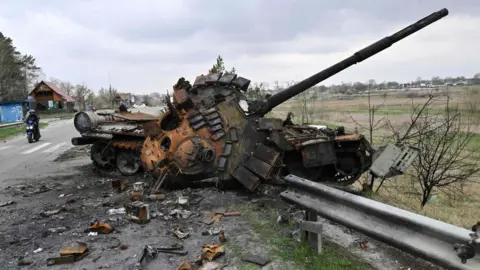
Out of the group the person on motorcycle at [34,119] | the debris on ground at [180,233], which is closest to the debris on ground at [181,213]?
the debris on ground at [180,233]

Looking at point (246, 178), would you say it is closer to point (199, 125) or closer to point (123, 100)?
point (199, 125)

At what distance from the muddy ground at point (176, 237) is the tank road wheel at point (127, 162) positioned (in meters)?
2.67

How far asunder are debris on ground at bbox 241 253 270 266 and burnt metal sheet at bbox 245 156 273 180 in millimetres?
2519

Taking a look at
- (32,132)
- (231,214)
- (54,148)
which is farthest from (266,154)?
(32,132)

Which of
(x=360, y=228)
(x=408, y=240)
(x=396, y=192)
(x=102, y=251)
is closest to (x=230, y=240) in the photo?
(x=102, y=251)

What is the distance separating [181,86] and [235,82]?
3.21ft

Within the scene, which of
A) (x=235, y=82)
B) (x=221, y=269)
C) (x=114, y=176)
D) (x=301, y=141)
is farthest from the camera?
(x=114, y=176)

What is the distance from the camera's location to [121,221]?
5582 millimetres

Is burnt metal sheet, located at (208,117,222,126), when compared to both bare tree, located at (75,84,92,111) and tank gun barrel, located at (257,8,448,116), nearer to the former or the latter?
tank gun barrel, located at (257,8,448,116)

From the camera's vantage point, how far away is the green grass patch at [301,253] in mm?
3994

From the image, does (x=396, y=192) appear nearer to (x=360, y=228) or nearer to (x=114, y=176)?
(x=114, y=176)

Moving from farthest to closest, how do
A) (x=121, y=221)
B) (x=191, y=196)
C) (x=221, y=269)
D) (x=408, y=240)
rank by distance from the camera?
(x=191, y=196)
(x=121, y=221)
(x=221, y=269)
(x=408, y=240)

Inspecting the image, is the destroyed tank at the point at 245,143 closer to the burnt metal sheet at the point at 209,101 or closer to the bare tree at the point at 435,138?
the burnt metal sheet at the point at 209,101

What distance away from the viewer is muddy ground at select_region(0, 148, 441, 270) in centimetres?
420
